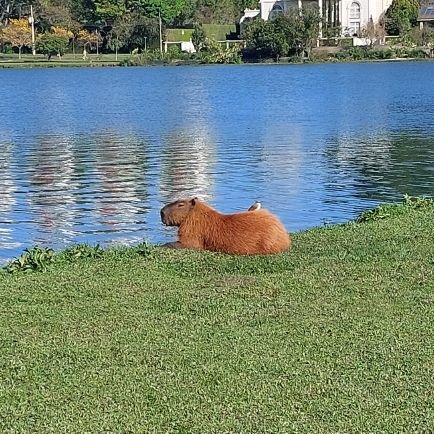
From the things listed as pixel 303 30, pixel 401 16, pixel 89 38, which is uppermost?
pixel 401 16

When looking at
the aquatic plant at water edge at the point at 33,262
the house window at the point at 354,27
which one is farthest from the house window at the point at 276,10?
the aquatic plant at water edge at the point at 33,262

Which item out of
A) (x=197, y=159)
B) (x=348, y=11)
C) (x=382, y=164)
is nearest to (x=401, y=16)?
(x=348, y=11)

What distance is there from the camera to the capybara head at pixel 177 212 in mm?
8523

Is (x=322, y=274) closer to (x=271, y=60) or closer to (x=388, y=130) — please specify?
(x=388, y=130)

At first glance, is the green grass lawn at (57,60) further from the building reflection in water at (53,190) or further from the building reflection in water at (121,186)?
the building reflection in water at (53,190)

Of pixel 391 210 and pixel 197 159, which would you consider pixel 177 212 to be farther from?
pixel 197 159

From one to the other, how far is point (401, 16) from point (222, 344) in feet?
332

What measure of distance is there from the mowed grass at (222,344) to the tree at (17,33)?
101m

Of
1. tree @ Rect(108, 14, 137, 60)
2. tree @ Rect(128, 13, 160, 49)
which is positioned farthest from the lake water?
tree @ Rect(108, 14, 137, 60)

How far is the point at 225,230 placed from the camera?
833cm

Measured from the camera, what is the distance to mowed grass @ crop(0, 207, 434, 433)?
4793mm

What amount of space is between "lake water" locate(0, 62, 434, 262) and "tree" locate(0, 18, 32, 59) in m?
61.7

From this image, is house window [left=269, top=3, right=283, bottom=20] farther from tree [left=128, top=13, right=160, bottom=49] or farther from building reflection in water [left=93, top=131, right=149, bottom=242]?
building reflection in water [left=93, top=131, right=149, bottom=242]

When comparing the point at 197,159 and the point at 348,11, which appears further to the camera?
the point at 348,11
